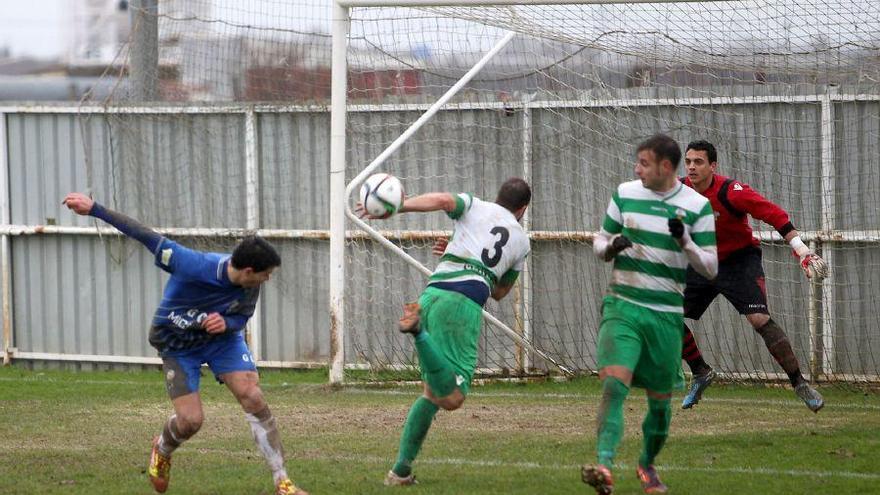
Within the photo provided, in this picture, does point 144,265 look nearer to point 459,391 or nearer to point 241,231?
point 241,231

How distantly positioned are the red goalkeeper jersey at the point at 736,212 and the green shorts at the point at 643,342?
2.84m

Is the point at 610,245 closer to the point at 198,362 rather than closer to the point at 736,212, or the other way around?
the point at 198,362

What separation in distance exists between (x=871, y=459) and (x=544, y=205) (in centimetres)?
548

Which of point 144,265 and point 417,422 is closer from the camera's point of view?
point 417,422

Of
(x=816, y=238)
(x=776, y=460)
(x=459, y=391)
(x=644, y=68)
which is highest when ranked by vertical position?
(x=644, y=68)

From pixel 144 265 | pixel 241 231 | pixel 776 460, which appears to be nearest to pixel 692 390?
pixel 776 460

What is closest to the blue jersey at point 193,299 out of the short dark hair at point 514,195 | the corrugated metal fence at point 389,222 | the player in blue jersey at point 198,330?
the player in blue jersey at point 198,330

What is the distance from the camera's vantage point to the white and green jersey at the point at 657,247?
7863mm

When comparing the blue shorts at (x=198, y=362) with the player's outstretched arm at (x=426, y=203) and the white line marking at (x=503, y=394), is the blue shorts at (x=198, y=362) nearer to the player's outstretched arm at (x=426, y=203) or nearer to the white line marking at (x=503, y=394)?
the player's outstretched arm at (x=426, y=203)

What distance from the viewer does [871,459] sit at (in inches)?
356

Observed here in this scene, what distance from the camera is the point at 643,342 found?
7.87m

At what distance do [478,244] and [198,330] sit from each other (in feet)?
5.64

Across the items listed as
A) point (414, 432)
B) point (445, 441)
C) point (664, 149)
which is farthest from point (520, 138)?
point (414, 432)

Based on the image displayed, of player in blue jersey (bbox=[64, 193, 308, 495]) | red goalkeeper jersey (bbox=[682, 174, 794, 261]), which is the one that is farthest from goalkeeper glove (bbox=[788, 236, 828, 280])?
player in blue jersey (bbox=[64, 193, 308, 495])
